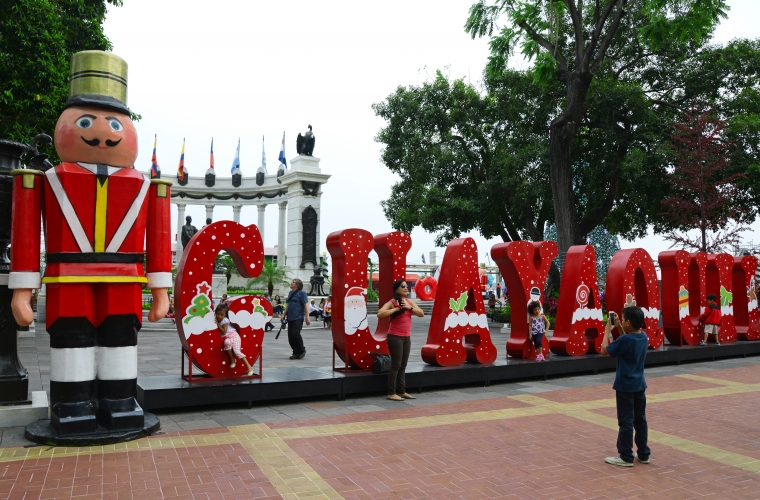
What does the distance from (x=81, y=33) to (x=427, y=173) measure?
1384cm

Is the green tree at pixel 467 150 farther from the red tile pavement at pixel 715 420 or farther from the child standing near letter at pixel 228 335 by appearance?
the child standing near letter at pixel 228 335

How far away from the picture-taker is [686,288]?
42.5 feet

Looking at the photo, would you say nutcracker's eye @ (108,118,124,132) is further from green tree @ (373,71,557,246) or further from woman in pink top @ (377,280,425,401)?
green tree @ (373,71,557,246)

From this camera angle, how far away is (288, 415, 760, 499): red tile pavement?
189 inches

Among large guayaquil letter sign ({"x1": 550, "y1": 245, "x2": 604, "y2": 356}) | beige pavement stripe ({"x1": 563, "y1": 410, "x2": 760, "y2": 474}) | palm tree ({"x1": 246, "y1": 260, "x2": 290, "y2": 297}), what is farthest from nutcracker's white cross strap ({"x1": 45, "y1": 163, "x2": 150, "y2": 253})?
palm tree ({"x1": 246, "y1": 260, "x2": 290, "y2": 297})

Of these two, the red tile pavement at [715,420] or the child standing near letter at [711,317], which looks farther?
the child standing near letter at [711,317]

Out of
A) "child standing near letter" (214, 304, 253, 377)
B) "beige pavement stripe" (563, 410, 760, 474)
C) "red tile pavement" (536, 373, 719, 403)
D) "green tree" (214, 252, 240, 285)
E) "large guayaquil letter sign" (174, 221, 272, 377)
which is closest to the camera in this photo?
"beige pavement stripe" (563, 410, 760, 474)

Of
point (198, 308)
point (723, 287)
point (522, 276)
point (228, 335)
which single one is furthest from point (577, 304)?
point (198, 308)

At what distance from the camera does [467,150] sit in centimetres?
2538

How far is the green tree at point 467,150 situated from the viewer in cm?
2375

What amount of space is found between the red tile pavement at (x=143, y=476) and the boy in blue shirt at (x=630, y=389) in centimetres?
309

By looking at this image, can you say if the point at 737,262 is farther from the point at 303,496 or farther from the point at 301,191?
the point at 301,191

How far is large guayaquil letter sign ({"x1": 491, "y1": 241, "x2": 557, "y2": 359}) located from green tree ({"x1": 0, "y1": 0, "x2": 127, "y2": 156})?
9.87 meters

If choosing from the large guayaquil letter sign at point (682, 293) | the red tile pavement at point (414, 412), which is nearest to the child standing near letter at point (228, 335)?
the red tile pavement at point (414, 412)
